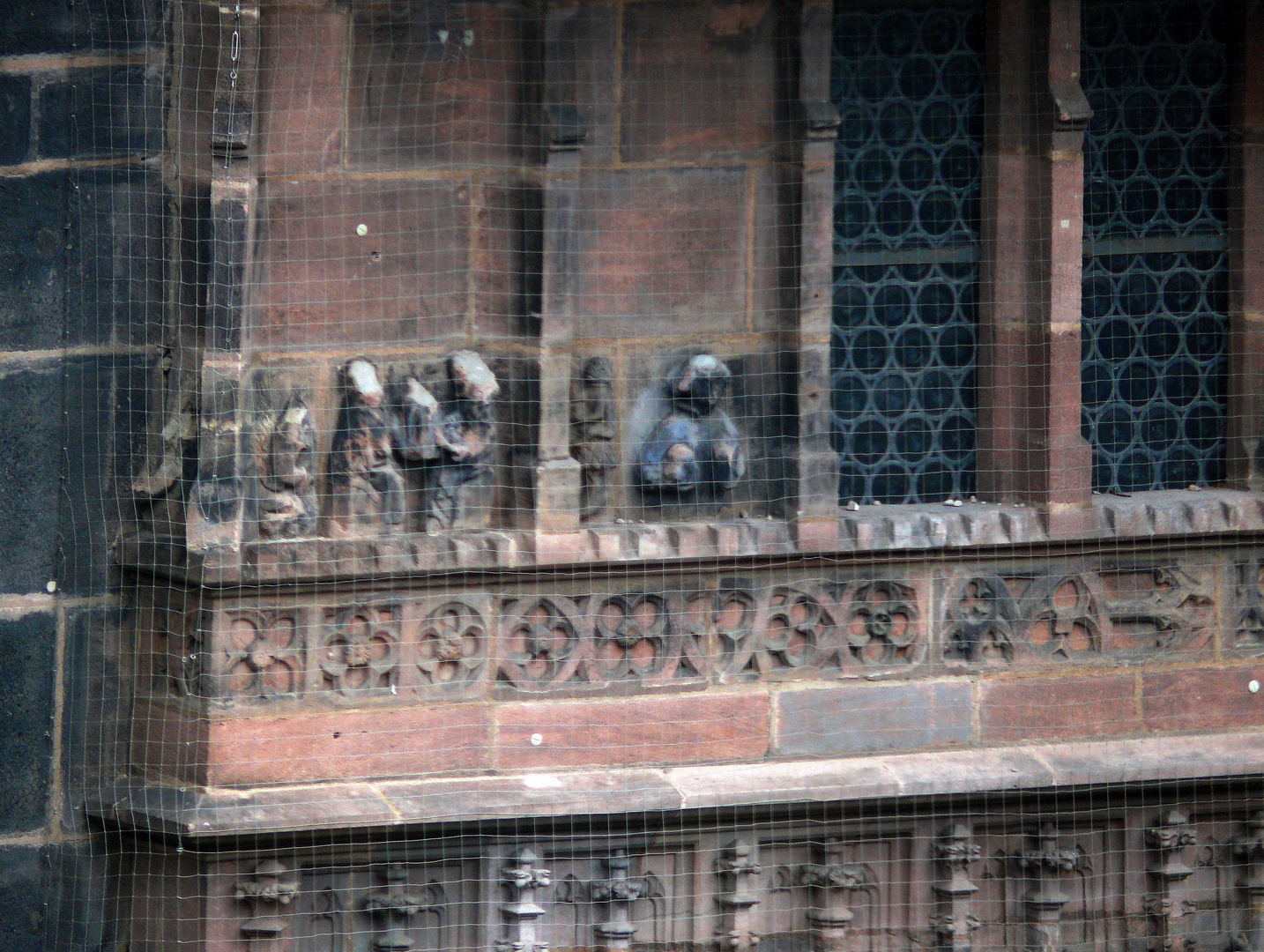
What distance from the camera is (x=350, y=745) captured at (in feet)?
22.1

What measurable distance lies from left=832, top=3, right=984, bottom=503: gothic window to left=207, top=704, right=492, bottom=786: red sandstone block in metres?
1.59

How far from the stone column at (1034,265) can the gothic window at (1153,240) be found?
34 cm

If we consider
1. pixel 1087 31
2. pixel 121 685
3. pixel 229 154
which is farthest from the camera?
pixel 1087 31

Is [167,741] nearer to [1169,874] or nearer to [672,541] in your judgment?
[672,541]

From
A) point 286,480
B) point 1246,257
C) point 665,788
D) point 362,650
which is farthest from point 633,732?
point 1246,257

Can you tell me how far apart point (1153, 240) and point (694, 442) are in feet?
6.07

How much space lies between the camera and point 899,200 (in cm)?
732

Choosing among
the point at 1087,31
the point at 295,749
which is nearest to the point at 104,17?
the point at 295,749

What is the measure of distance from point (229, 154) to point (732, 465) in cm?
188

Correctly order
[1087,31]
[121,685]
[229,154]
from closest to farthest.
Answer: [229,154]
[121,685]
[1087,31]

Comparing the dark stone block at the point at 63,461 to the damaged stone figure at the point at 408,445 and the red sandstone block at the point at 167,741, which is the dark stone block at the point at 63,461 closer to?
the red sandstone block at the point at 167,741

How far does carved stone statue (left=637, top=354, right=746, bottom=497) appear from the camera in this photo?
696cm

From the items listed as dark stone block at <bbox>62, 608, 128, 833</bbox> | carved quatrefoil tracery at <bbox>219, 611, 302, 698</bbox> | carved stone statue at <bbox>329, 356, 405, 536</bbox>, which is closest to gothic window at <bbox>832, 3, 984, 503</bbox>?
carved stone statue at <bbox>329, 356, 405, 536</bbox>

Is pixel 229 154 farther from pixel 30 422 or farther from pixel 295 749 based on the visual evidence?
pixel 295 749
